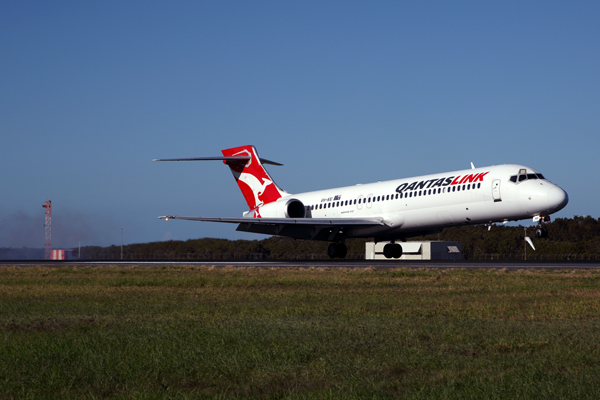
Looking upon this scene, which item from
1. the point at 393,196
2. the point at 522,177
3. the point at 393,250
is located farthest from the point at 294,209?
the point at 522,177

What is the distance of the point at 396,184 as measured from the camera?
118 ft

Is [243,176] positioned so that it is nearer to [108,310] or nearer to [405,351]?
[108,310]

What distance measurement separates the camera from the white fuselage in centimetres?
2992

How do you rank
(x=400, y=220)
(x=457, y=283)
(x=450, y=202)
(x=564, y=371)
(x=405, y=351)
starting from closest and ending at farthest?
(x=564, y=371)
(x=405, y=351)
(x=457, y=283)
(x=450, y=202)
(x=400, y=220)

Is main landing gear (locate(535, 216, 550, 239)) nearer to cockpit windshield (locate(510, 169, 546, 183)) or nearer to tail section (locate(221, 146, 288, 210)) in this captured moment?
cockpit windshield (locate(510, 169, 546, 183))

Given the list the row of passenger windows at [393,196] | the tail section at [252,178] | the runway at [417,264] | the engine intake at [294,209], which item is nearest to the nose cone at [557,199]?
the runway at [417,264]

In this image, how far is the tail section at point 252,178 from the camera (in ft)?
149

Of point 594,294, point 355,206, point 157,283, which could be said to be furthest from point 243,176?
point 594,294

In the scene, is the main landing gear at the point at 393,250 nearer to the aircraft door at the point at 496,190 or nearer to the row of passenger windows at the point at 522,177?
the aircraft door at the point at 496,190

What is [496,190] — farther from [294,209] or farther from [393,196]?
→ [294,209]

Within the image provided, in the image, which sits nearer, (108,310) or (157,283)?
A: (108,310)

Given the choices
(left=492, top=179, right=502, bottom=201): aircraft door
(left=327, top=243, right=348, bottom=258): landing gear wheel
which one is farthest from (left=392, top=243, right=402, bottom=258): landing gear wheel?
(left=492, top=179, right=502, bottom=201): aircraft door

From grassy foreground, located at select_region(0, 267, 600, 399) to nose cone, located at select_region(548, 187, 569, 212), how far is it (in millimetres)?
16136

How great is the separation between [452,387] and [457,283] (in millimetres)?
12252
